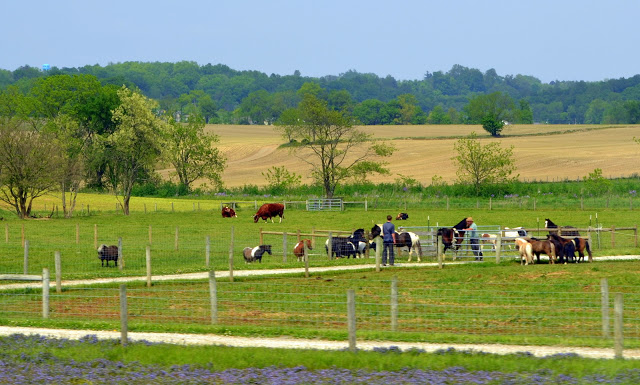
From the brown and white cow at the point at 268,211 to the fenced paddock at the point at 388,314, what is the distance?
36.1 metres

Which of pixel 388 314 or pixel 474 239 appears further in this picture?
pixel 474 239

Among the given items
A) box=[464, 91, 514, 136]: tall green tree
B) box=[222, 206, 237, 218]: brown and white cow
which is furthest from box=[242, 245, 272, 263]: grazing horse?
box=[464, 91, 514, 136]: tall green tree

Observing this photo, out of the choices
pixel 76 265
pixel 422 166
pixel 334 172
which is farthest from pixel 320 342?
pixel 422 166

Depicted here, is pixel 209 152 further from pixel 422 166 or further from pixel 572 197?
pixel 572 197

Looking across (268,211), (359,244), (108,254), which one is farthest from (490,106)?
(108,254)

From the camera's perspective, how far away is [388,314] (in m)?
20.3

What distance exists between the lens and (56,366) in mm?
14391

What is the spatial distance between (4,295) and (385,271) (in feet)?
39.4

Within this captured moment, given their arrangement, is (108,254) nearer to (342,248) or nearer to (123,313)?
(342,248)

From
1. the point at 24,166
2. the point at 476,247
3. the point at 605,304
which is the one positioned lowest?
the point at 476,247

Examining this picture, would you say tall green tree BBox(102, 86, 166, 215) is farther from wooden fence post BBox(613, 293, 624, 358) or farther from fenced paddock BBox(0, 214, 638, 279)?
wooden fence post BBox(613, 293, 624, 358)

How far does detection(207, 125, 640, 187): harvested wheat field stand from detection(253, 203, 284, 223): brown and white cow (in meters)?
32.1

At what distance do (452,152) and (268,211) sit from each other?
6233cm

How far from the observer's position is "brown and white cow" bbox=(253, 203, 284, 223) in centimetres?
6181
